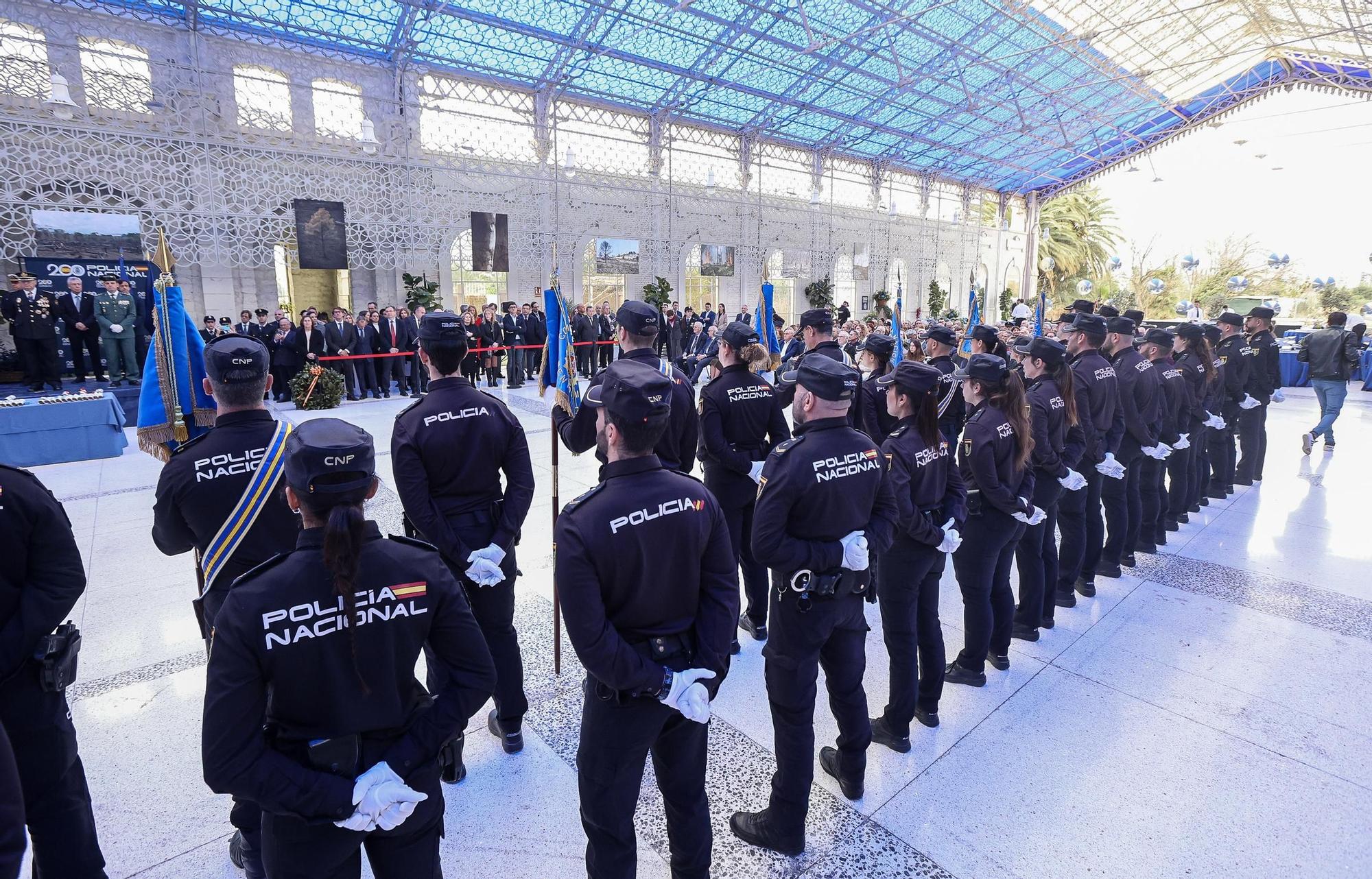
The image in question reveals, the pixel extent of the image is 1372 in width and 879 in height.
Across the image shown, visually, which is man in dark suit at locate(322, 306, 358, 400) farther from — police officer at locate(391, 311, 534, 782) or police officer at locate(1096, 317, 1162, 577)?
police officer at locate(1096, 317, 1162, 577)

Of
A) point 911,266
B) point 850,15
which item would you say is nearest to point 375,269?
point 850,15

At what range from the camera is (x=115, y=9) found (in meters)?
12.3

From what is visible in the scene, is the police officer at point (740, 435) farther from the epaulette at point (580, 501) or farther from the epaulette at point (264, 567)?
the epaulette at point (264, 567)

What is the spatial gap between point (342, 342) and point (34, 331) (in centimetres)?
420

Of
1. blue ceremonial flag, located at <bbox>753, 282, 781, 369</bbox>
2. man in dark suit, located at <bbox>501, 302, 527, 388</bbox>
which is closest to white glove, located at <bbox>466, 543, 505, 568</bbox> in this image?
blue ceremonial flag, located at <bbox>753, 282, 781, 369</bbox>

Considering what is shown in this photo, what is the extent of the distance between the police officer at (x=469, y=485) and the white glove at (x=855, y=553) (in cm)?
137

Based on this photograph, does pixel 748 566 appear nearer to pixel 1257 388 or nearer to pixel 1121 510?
pixel 1121 510

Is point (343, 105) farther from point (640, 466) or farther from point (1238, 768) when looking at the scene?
point (1238, 768)

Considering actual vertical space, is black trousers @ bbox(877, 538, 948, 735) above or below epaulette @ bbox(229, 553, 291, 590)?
below

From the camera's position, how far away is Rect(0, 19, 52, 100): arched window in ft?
36.6

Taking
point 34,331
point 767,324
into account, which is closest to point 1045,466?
point 767,324

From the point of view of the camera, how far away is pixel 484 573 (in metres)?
2.76

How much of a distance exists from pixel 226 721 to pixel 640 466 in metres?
1.08

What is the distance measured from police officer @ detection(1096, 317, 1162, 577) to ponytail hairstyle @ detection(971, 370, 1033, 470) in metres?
1.96
